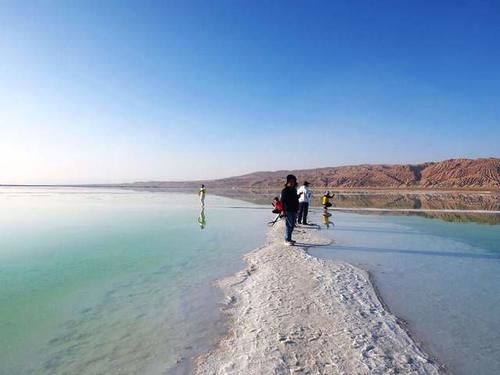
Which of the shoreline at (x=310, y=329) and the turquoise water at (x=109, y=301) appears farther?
the turquoise water at (x=109, y=301)

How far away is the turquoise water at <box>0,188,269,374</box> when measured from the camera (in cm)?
391

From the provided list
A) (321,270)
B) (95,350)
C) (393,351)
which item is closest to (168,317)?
(95,350)

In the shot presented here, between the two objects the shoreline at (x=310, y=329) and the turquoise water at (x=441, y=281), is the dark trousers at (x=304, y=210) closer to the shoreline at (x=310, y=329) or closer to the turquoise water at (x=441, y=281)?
the turquoise water at (x=441, y=281)

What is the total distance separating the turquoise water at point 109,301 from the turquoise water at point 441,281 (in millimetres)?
2691

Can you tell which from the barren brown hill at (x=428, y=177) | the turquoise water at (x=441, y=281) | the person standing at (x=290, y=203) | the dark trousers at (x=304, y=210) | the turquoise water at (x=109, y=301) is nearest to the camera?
the turquoise water at (x=109, y=301)

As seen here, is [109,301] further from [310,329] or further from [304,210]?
[304,210]

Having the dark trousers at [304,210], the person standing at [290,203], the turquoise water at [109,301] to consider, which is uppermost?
the person standing at [290,203]

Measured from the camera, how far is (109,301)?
567cm

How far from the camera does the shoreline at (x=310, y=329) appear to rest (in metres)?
3.59

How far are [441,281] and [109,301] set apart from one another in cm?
595


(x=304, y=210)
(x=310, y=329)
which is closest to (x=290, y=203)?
(x=304, y=210)

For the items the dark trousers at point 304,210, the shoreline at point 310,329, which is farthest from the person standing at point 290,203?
the dark trousers at point 304,210

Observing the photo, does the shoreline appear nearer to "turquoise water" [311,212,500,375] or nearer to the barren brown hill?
"turquoise water" [311,212,500,375]

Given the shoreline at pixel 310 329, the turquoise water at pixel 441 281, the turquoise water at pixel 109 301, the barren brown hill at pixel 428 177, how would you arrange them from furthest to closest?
the barren brown hill at pixel 428 177, the turquoise water at pixel 441 281, the turquoise water at pixel 109 301, the shoreline at pixel 310 329
